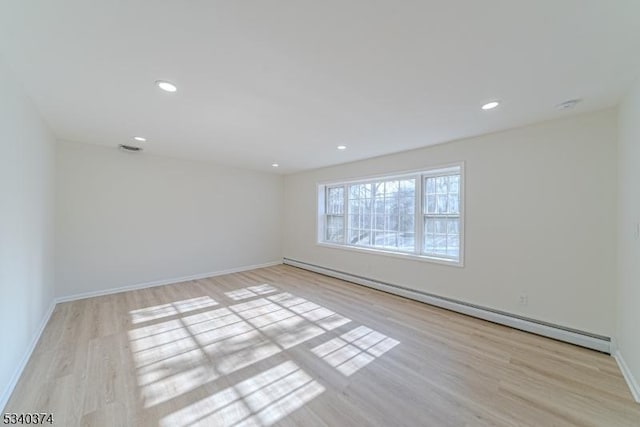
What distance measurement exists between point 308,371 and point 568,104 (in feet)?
11.5

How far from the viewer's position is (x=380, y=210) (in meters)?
4.77

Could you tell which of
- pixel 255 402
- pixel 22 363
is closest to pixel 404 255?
pixel 255 402

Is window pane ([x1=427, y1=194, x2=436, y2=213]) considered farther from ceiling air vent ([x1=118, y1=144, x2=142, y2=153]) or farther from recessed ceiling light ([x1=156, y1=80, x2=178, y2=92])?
ceiling air vent ([x1=118, y1=144, x2=142, y2=153])

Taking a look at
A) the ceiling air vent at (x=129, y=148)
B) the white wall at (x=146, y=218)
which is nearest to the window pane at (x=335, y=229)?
the white wall at (x=146, y=218)

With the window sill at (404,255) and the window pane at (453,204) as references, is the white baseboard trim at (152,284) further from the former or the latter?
the window pane at (453,204)

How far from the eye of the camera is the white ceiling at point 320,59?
52.2 inches

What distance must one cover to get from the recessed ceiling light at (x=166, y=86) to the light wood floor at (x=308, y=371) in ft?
8.09

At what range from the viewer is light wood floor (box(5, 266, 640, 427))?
1.71 metres

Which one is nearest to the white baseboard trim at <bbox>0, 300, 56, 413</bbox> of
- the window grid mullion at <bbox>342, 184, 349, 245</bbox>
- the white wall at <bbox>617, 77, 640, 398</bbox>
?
the window grid mullion at <bbox>342, 184, 349, 245</bbox>

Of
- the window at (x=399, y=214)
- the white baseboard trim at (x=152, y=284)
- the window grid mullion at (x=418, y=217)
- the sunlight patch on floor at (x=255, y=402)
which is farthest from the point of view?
the window grid mullion at (x=418, y=217)

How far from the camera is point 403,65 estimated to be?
5.87ft

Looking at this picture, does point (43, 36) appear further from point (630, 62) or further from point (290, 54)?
point (630, 62)

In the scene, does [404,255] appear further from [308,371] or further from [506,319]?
[308,371]

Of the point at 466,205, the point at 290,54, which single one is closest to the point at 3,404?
the point at 290,54
